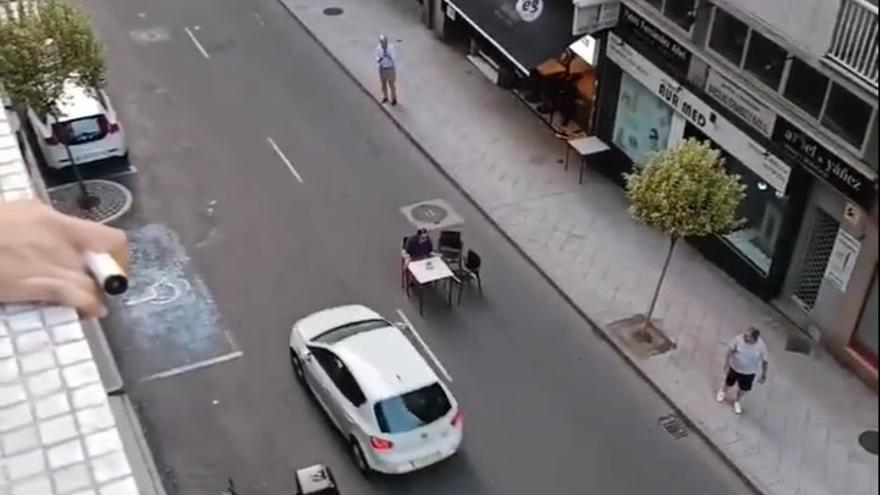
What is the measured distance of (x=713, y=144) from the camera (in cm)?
2030

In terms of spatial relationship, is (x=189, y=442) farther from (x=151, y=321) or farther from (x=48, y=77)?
(x=48, y=77)

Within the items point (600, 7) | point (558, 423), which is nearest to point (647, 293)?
point (558, 423)

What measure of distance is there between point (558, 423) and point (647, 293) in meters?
3.82

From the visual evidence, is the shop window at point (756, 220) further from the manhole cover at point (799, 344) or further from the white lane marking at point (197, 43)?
the white lane marking at point (197, 43)

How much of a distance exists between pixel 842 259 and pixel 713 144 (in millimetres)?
3503

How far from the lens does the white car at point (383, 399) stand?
15.7m

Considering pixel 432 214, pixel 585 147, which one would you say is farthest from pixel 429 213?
pixel 585 147

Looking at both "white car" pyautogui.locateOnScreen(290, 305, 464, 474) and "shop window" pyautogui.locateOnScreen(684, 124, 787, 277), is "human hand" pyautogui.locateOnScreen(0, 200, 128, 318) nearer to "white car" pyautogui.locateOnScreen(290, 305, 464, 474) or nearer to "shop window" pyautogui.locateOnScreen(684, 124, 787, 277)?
"white car" pyautogui.locateOnScreen(290, 305, 464, 474)

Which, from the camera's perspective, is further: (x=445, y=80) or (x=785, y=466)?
(x=445, y=80)

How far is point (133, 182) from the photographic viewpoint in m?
22.8

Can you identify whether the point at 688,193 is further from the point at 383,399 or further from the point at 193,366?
the point at 193,366

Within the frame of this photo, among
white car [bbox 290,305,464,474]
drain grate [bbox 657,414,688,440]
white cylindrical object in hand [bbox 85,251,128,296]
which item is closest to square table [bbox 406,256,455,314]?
white car [bbox 290,305,464,474]

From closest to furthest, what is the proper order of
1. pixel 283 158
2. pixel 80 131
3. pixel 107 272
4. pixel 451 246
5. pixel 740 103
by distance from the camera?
pixel 107 272
pixel 740 103
pixel 451 246
pixel 80 131
pixel 283 158

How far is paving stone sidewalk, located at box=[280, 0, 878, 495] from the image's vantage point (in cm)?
1722
